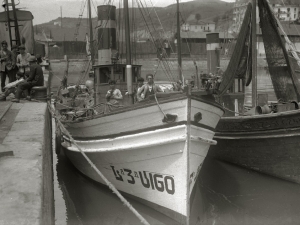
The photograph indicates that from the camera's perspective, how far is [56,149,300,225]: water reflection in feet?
23.8

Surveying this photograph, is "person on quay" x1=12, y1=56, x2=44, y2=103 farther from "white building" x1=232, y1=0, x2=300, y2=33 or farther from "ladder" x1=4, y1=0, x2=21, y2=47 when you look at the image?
"white building" x1=232, y1=0, x2=300, y2=33

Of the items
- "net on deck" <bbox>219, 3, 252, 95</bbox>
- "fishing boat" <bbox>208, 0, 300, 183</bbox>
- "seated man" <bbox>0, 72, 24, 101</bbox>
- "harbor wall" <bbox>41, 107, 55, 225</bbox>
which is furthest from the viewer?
"seated man" <bbox>0, 72, 24, 101</bbox>

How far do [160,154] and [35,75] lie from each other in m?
5.65

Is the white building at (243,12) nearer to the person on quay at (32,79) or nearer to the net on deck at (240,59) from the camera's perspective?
the net on deck at (240,59)

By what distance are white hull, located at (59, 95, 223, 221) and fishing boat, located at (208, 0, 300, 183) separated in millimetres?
2218

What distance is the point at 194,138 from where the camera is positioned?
6.39m

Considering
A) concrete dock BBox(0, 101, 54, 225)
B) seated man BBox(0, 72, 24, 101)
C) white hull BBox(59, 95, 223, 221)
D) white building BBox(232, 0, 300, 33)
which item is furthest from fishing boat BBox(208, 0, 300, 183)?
seated man BBox(0, 72, 24, 101)

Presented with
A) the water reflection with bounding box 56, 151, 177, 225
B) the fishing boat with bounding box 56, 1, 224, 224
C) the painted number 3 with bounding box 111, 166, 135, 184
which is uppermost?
the fishing boat with bounding box 56, 1, 224, 224

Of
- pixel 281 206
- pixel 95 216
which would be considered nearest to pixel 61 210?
pixel 95 216

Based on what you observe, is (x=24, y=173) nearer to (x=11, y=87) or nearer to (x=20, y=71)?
(x=11, y=87)

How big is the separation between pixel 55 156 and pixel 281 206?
25.5ft

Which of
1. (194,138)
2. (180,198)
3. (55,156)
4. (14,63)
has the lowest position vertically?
(55,156)

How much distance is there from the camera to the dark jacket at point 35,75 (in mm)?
10570

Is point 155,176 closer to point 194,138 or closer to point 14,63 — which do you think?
point 194,138
